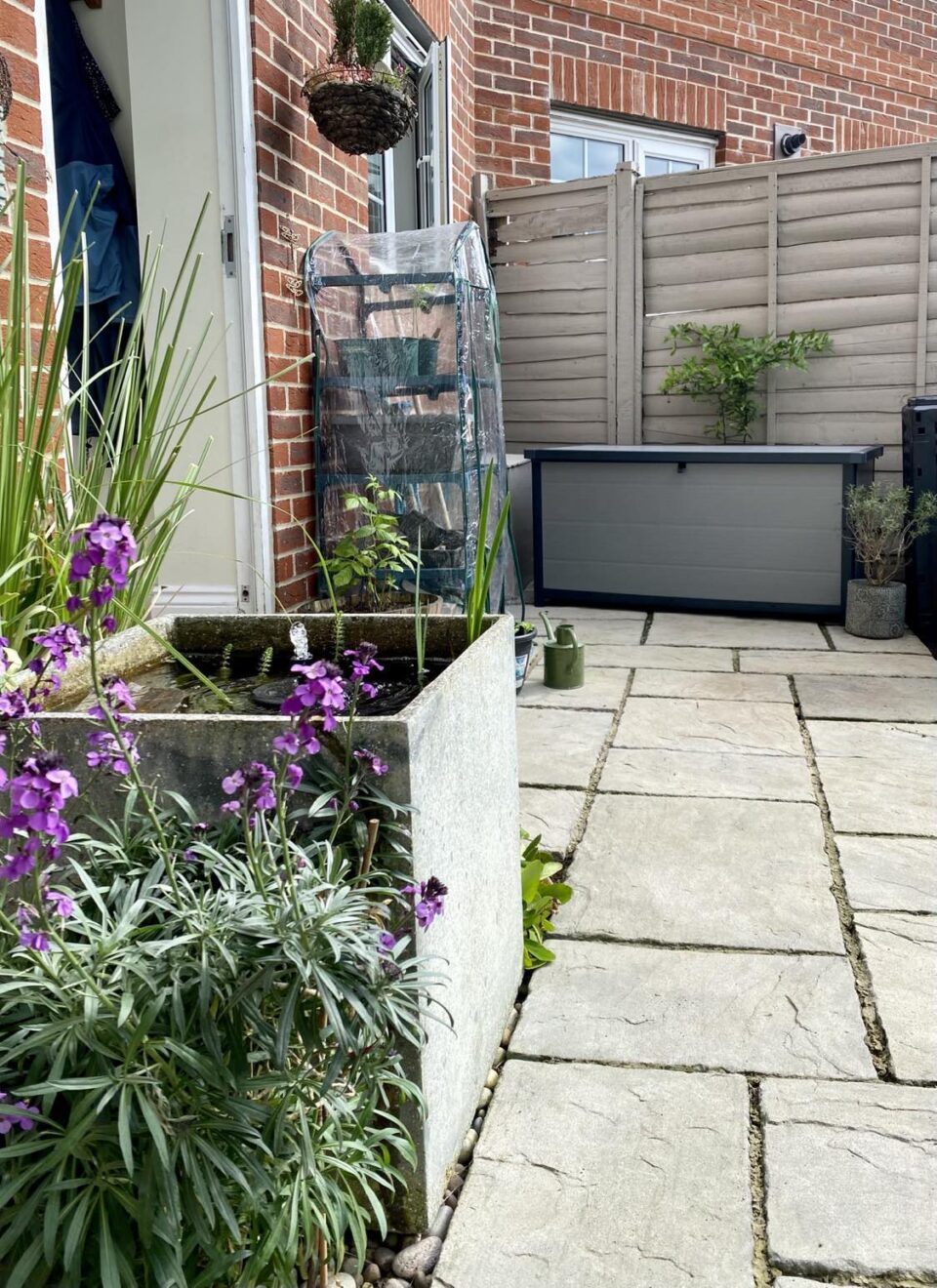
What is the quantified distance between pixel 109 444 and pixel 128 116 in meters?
2.34

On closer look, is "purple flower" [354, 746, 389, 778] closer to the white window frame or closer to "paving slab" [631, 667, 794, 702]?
"paving slab" [631, 667, 794, 702]

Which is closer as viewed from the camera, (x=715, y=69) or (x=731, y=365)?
(x=731, y=365)

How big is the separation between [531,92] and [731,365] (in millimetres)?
2211

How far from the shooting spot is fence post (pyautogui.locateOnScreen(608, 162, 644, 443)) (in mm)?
5781

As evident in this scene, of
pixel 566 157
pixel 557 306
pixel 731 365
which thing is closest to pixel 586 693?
pixel 731 365

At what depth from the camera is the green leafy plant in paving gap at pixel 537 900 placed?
2.16 metres

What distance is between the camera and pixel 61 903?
110 centimetres

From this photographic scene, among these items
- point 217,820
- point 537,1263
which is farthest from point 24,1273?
point 537,1263

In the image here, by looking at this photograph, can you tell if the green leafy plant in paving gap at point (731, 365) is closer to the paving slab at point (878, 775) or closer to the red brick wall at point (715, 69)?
the red brick wall at point (715, 69)

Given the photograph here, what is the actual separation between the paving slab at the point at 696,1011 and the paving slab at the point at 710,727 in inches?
49.1

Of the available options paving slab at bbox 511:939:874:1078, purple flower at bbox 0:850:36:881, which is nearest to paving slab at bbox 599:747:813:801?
paving slab at bbox 511:939:874:1078

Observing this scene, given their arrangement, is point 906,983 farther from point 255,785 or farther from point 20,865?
point 20,865

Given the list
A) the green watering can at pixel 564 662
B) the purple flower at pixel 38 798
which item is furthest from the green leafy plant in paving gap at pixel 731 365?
the purple flower at pixel 38 798

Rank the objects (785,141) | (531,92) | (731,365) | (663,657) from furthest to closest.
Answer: (785,141)
(531,92)
(731,365)
(663,657)
